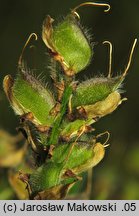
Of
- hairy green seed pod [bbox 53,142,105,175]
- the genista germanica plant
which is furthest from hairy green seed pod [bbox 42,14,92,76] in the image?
hairy green seed pod [bbox 53,142,105,175]

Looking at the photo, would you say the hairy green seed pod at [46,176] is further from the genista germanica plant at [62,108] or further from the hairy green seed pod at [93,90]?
the hairy green seed pod at [93,90]

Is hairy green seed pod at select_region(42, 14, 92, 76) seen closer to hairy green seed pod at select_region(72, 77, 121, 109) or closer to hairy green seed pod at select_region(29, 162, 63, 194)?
hairy green seed pod at select_region(72, 77, 121, 109)

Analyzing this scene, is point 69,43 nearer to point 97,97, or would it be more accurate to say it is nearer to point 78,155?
point 97,97

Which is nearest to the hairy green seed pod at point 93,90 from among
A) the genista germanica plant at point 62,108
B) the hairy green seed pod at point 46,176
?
the genista germanica plant at point 62,108

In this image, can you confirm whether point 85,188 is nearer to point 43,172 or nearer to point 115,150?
point 43,172

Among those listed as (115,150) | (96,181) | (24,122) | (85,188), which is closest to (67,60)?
(24,122)
